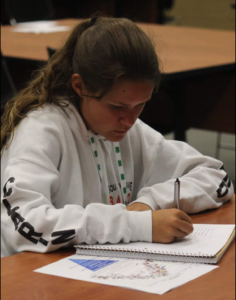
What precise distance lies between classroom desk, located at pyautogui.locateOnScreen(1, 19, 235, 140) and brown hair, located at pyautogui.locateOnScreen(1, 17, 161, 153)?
0.96m

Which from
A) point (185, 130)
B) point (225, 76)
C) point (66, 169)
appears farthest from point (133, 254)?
point (225, 76)

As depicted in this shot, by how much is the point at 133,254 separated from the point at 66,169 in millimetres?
257

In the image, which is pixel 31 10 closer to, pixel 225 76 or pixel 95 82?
pixel 225 76

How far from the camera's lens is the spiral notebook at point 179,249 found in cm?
79

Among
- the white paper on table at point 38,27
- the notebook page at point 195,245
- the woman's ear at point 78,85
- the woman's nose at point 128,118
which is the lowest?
the white paper on table at point 38,27

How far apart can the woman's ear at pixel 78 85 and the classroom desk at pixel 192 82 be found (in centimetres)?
101

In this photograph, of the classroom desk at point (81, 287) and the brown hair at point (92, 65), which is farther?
the brown hair at point (92, 65)

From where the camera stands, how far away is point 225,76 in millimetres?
2285

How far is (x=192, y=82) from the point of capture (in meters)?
2.38

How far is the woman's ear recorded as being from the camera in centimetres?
96

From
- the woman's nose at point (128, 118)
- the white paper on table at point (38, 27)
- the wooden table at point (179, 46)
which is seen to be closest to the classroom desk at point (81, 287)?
the woman's nose at point (128, 118)

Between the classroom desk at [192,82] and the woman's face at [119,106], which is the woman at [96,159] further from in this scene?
the classroom desk at [192,82]

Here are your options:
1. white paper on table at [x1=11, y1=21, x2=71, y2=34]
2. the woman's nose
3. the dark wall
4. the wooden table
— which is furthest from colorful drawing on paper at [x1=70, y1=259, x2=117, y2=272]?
the dark wall

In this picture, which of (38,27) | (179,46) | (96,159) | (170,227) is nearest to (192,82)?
(179,46)
